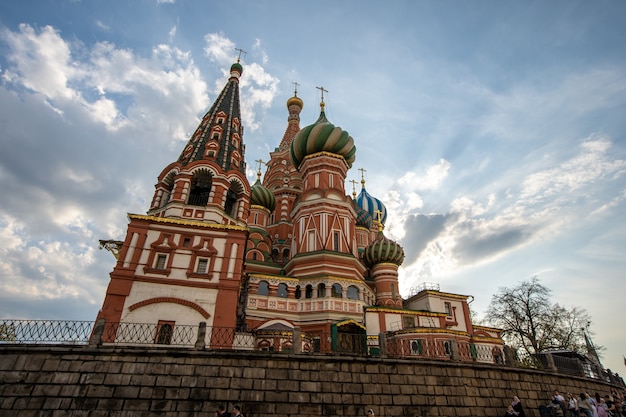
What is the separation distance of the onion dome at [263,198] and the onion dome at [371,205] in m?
12.5

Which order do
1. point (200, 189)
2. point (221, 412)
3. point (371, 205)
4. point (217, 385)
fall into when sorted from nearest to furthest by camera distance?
point (221, 412) → point (217, 385) → point (200, 189) → point (371, 205)

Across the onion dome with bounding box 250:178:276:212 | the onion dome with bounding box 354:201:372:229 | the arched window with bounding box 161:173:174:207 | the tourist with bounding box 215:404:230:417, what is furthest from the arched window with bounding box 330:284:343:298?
the onion dome with bounding box 354:201:372:229

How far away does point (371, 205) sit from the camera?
42406 millimetres

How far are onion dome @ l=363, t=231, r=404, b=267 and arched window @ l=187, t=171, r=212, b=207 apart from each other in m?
13.9

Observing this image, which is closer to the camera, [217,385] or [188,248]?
[217,385]

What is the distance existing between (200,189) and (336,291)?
11.1 m

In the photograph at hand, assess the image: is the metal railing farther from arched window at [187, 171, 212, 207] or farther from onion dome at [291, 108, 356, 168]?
onion dome at [291, 108, 356, 168]

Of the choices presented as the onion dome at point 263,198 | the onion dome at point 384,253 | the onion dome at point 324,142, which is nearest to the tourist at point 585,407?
the onion dome at point 384,253

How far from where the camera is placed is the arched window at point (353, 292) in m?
23.3

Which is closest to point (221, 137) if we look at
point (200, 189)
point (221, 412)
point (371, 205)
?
point (200, 189)

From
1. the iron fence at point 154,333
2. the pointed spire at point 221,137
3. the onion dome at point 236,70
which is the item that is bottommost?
the iron fence at point 154,333

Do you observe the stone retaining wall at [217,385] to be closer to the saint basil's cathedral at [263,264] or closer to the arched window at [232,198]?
the saint basil's cathedral at [263,264]

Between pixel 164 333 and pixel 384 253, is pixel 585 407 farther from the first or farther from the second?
pixel 384 253

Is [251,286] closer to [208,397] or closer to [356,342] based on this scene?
[356,342]
